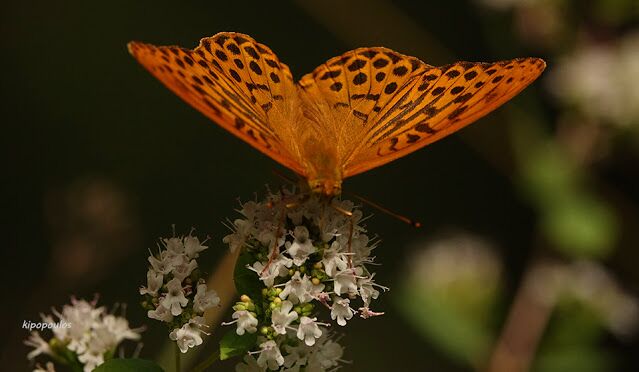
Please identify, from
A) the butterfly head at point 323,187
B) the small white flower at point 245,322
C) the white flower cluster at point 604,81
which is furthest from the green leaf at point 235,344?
the white flower cluster at point 604,81

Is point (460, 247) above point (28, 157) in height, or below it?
above

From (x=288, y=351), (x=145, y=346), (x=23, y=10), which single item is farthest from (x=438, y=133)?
(x=23, y=10)

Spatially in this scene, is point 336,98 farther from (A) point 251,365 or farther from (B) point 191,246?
(A) point 251,365

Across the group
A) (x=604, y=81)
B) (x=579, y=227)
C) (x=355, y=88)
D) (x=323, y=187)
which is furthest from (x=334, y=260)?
(x=604, y=81)

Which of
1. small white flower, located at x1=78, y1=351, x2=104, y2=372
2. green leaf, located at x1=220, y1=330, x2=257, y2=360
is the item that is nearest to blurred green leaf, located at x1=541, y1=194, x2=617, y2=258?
green leaf, located at x1=220, y1=330, x2=257, y2=360

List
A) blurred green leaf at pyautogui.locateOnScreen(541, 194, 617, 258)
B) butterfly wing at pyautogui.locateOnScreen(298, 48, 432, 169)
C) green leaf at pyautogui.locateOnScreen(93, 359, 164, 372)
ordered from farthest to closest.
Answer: blurred green leaf at pyautogui.locateOnScreen(541, 194, 617, 258)
butterfly wing at pyautogui.locateOnScreen(298, 48, 432, 169)
green leaf at pyautogui.locateOnScreen(93, 359, 164, 372)

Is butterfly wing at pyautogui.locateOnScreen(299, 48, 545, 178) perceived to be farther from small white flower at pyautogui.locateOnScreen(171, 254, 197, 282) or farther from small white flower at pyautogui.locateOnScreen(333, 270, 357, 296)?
small white flower at pyautogui.locateOnScreen(171, 254, 197, 282)

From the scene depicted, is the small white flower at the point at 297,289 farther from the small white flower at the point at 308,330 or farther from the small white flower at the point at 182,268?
the small white flower at the point at 182,268

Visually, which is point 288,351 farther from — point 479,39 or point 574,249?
point 479,39
